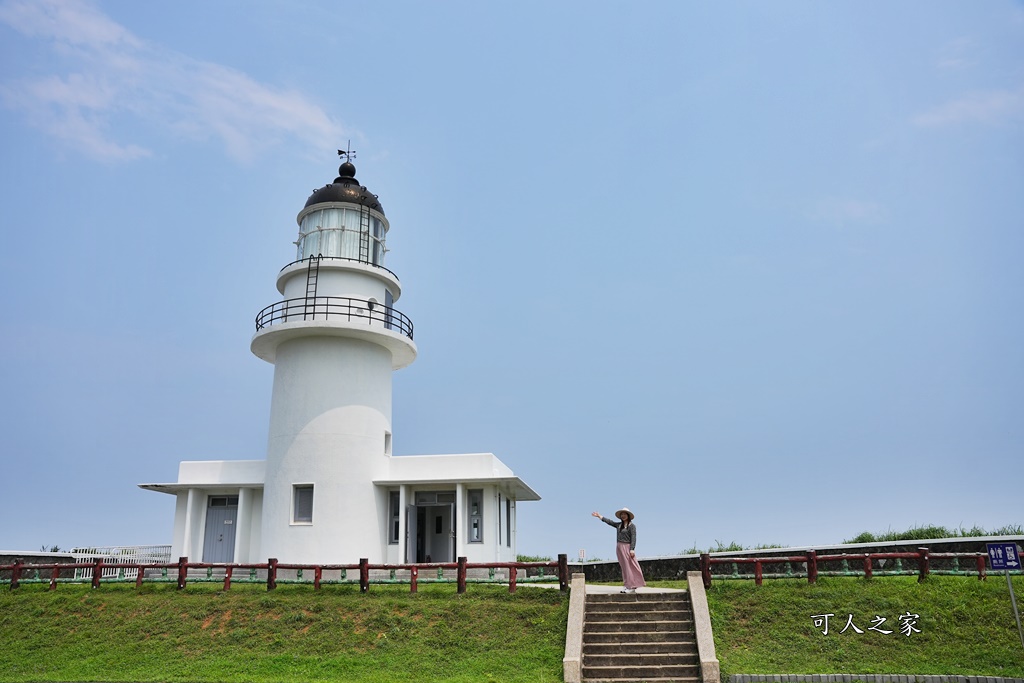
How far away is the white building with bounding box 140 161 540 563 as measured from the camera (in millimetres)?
20922

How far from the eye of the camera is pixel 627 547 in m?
15.2

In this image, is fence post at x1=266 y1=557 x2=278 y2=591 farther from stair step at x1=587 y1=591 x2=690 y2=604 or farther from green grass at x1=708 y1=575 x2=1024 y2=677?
green grass at x1=708 y1=575 x2=1024 y2=677

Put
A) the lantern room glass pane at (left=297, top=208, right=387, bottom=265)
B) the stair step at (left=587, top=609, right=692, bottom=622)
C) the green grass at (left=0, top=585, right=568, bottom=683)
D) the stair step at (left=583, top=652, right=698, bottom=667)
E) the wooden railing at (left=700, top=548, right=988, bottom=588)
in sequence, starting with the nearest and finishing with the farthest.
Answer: the stair step at (left=583, top=652, right=698, bottom=667)
the green grass at (left=0, top=585, right=568, bottom=683)
the stair step at (left=587, top=609, right=692, bottom=622)
the wooden railing at (left=700, top=548, right=988, bottom=588)
the lantern room glass pane at (left=297, top=208, right=387, bottom=265)

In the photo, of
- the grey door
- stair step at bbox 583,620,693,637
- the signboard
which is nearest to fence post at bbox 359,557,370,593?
stair step at bbox 583,620,693,637

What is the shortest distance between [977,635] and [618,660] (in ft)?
18.6

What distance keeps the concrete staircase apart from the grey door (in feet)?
39.5

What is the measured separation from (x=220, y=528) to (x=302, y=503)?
355cm

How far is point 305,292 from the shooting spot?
22.2m

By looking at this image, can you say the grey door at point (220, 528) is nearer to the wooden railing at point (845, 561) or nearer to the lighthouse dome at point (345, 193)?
the lighthouse dome at point (345, 193)

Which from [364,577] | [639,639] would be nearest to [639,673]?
[639,639]

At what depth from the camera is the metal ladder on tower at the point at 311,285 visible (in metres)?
21.7

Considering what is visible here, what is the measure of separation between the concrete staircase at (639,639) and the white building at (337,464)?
672cm

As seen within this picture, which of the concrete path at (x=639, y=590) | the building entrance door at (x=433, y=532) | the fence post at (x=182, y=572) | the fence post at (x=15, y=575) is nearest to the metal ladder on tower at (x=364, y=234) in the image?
the building entrance door at (x=433, y=532)

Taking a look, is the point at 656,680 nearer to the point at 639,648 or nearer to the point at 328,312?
the point at 639,648
